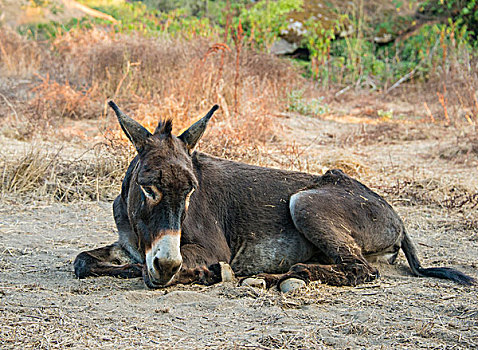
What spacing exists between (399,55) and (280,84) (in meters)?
8.38

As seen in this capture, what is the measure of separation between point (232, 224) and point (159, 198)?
1338 millimetres

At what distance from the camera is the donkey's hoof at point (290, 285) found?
417cm

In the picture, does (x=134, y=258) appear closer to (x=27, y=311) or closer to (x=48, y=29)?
(x=27, y=311)

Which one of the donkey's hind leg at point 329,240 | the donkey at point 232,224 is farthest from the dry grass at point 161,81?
the donkey's hind leg at point 329,240

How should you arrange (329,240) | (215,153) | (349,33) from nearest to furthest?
1. (329,240)
2. (215,153)
3. (349,33)

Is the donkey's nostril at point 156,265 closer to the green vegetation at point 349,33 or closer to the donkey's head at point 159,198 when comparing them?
the donkey's head at point 159,198

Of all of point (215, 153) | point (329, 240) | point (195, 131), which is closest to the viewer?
point (195, 131)

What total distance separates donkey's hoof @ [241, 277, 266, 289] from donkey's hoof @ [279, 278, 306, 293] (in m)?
0.15

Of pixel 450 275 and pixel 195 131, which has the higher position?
pixel 195 131

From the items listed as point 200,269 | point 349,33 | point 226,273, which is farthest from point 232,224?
point 349,33

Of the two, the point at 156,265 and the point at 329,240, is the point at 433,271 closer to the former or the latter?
the point at 329,240

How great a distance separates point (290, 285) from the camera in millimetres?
4211

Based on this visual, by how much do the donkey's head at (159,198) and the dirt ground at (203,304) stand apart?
0.28 meters

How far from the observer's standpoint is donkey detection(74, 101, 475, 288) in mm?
3883
